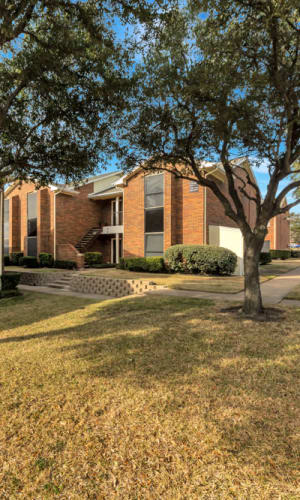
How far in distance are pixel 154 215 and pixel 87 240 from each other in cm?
723

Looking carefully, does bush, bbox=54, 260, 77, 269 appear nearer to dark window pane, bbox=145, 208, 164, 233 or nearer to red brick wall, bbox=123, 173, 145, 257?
red brick wall, bbox=123, 173, 145, 257

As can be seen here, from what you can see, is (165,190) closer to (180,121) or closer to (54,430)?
(180,121)

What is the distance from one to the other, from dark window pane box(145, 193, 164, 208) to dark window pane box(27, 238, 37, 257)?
11.8 metres

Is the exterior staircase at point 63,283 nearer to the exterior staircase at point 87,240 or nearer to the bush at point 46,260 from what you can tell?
the bush at point 46,260

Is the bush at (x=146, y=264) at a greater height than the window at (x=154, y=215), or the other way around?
the window at (x=154, y=215)

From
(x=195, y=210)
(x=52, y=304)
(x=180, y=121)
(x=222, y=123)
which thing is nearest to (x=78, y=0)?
(x=180, y=121)

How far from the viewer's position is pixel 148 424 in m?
2.62

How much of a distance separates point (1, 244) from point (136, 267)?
7752 mm

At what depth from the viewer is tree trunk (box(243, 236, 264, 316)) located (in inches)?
242

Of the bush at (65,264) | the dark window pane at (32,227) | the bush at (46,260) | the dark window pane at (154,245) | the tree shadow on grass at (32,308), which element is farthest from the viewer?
the dark window pane at (32,227)

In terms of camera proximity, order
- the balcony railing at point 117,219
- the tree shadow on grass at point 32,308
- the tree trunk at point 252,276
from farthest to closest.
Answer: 1. the balcony railing at point 117,219
2. the tree shadow on grass at point 32,308
3. the tree trunk at point 252,276

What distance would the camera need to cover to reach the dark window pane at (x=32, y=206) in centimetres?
2383

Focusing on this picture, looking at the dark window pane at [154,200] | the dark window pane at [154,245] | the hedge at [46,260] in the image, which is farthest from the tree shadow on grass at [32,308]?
the dark window pane at [154,200]

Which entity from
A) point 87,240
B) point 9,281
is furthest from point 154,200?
point 9,281
